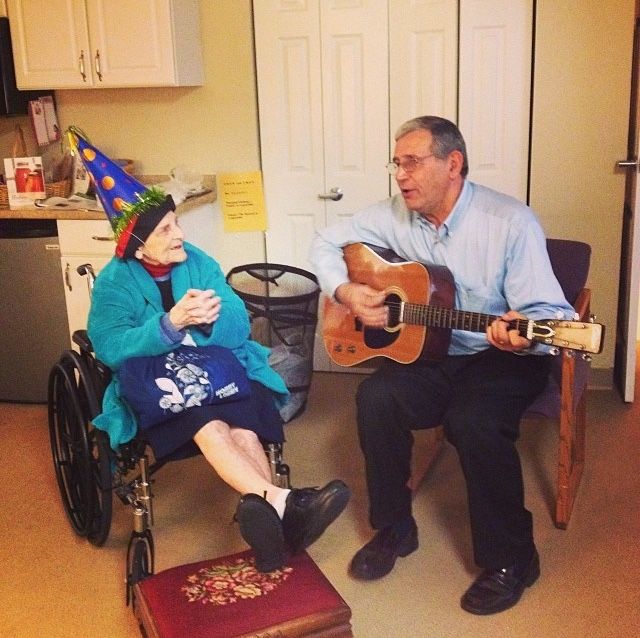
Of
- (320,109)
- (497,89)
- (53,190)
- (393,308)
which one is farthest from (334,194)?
(393,308)

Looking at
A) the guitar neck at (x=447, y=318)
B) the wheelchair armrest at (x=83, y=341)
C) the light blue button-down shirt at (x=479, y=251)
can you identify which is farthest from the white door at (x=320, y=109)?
the wheelchair armrest at (x=83, y=341)

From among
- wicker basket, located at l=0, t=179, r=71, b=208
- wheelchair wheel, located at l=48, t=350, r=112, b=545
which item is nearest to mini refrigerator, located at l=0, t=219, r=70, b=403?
wicker basket, located at l=0, t=179, r=71, b=208

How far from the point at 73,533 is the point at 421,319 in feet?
3.96

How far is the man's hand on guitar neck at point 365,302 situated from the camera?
2453mm

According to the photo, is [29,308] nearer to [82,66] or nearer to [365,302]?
[82,66]

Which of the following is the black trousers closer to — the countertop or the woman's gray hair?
the woman's gray hair

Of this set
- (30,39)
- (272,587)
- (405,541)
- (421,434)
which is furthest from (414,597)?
(30,39)

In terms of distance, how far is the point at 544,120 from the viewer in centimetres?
328

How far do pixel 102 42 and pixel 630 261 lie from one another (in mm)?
2131

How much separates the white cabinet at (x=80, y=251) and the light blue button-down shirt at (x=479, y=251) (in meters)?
1.08

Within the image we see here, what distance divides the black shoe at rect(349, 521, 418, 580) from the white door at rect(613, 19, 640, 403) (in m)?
1.32

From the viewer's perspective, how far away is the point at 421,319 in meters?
2.35

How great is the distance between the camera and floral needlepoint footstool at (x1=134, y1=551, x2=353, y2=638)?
181 centimetres

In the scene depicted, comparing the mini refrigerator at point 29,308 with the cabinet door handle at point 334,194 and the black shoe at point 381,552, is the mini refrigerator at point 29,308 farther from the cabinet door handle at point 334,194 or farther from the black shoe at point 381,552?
the black shoe at point 381,552
